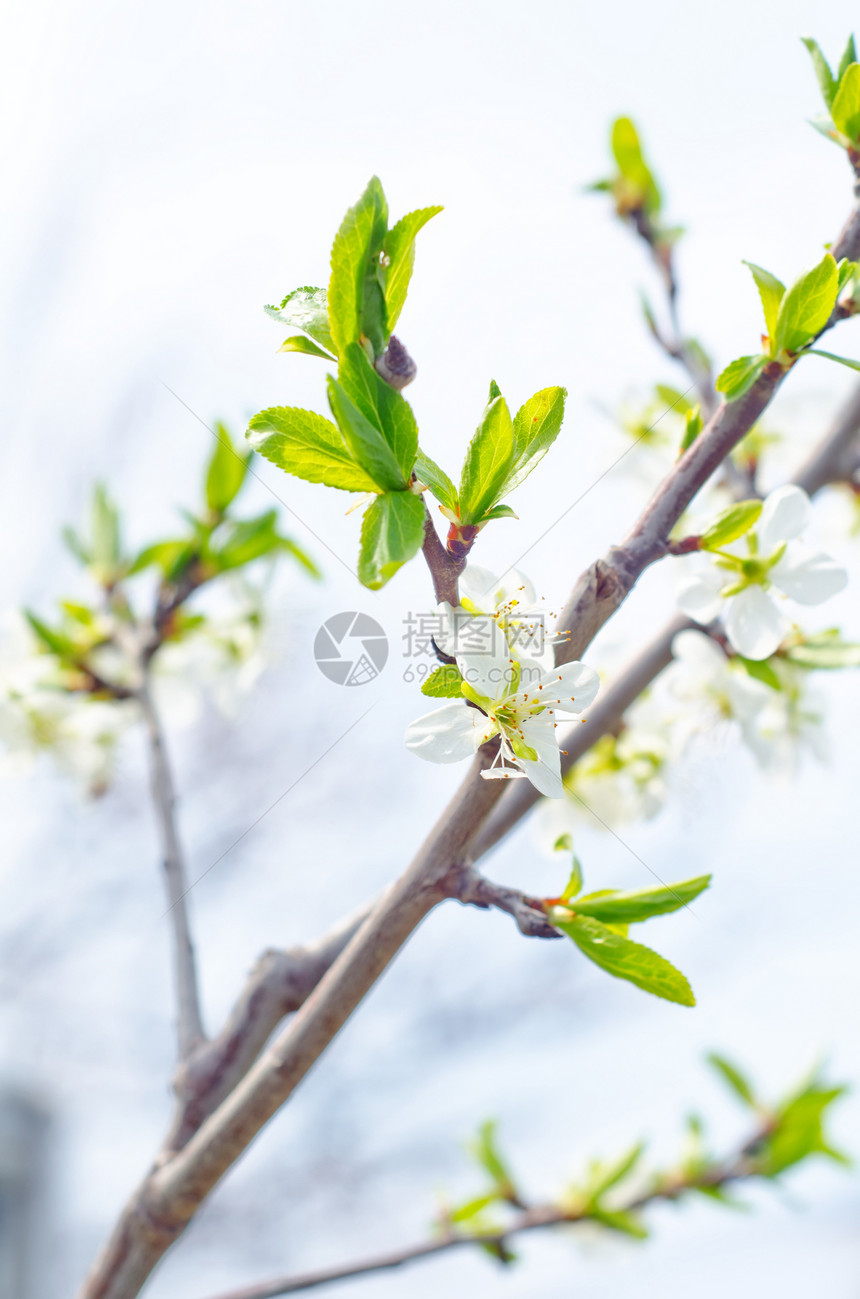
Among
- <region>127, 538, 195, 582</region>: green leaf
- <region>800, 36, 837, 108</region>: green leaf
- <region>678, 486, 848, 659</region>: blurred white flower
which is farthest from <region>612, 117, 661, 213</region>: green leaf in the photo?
<region>127, 538, 195, 582</region>: green leaf

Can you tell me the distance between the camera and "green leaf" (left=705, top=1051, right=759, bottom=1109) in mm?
1250

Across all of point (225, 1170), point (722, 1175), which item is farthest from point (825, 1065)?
point (225, 1170)

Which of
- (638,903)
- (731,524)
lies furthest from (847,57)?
(638,903)

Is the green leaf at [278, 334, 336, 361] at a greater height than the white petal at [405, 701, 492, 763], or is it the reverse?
the green leaf at [278, 334, 336, 361]

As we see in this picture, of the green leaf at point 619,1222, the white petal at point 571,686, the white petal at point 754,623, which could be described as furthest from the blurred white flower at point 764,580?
the green leaf at point 619,1222

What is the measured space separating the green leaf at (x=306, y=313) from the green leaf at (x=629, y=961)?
0.98ft

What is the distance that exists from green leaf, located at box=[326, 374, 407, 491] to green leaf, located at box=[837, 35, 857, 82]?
0.41m

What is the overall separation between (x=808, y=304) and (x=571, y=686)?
0.76 feet

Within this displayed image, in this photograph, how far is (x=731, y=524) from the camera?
1.73ft

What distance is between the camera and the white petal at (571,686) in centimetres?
44

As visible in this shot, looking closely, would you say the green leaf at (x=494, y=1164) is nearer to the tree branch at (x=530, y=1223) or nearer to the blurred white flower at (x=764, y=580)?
the tree branch at (x=530, y=1223)

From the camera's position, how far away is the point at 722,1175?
46.5 inches

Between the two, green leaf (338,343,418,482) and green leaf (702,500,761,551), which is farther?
green leaf (702,500,761,551)

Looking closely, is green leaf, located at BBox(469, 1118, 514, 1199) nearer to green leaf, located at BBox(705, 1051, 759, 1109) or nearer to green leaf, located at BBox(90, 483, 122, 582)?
green leaf, located at BBox(705, 1051, 759, 1109)
